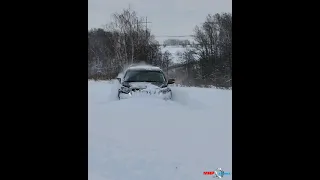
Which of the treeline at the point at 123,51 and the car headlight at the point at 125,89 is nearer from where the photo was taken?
the car headlight at the point at 125,89

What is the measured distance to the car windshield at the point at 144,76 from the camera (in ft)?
24.8

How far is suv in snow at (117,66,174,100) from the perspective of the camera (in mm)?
7254

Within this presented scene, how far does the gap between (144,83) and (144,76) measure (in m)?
0.32

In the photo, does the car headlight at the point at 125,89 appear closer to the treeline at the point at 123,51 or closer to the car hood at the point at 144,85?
the car hood at the point at 144,85

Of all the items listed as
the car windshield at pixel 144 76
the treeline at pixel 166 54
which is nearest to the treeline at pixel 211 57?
the treeline at pixel 166 54

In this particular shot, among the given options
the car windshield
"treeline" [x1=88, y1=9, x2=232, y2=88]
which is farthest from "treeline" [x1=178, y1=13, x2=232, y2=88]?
the car windshield

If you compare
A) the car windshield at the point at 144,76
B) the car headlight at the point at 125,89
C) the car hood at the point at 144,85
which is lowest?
the car headlight at the point at 125,89

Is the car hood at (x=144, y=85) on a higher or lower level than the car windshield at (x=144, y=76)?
lower

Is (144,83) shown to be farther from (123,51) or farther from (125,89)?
(123,51)

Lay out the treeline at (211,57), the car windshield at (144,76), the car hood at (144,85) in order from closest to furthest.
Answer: the car hood at (144,85) → the car windshield at (144,76) → the treeline at (211,57)
